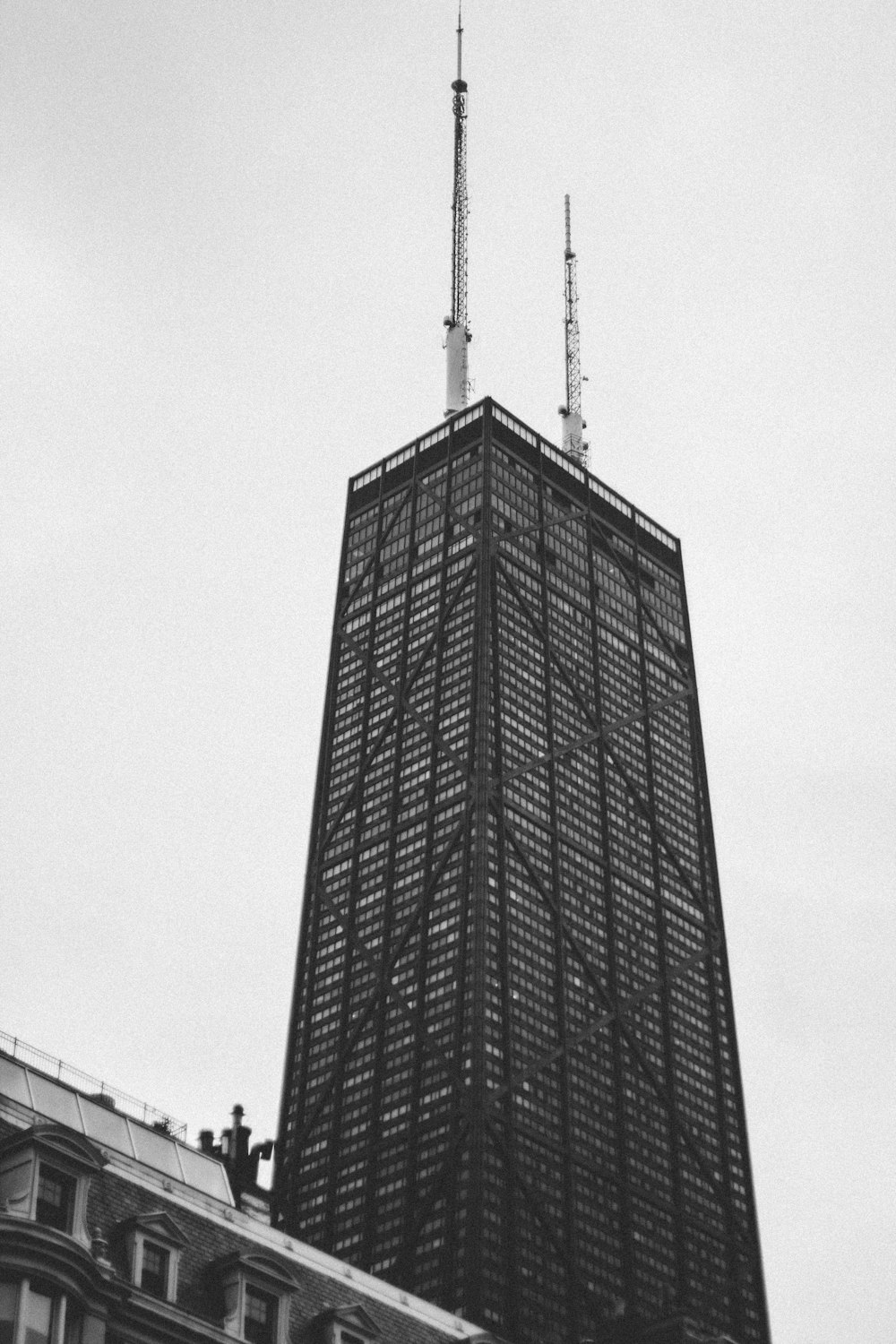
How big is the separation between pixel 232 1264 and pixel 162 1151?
5.72 meters

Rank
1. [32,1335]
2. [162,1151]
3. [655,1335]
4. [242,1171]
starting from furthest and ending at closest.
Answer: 1. [655,1335]
2. [242,1171]
3. [162,1151]
4. [32,1335]

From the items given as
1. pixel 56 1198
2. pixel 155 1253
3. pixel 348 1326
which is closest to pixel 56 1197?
pixel 56 1198

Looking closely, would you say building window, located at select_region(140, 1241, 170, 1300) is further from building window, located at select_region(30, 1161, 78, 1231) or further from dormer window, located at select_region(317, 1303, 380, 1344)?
dormer window, located at select_region(317, 1303, 380, 1344)

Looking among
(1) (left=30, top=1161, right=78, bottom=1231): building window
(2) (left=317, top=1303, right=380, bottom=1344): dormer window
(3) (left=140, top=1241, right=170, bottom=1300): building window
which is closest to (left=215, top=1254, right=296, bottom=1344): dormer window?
(2) (left=317, top=1303, right=380, bottom=1344): dormer window

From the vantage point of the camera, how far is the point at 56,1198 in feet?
206

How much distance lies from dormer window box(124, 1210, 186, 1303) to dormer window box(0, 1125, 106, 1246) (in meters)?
1.90

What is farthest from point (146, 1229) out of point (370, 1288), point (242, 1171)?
point (242, 1171)

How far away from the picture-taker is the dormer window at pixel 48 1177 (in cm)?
6166

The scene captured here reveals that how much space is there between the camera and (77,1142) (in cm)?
6334

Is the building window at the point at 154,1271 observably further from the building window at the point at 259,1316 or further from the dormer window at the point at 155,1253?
the building window at the point at 259,1316

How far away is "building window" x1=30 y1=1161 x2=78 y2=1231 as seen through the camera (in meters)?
62.1

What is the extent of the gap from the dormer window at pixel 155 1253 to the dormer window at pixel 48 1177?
1.90 meters

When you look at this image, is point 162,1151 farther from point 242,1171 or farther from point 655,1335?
point 655,1335

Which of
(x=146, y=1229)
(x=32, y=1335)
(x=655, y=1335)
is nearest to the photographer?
(x=32, y=1335)
